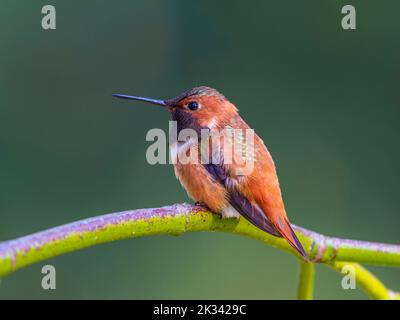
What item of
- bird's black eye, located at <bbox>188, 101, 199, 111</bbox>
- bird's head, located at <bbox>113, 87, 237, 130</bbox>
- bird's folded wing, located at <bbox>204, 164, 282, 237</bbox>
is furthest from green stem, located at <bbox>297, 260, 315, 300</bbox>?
bird's black eye, located at <bbox>188, 101, 199, 111</bbox>

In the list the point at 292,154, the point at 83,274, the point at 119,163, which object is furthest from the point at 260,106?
the point at 83,274

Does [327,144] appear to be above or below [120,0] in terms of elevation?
below

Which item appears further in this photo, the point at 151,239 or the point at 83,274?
the point at 151,239

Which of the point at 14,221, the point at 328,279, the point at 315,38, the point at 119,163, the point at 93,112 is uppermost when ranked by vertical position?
the point at 315,38

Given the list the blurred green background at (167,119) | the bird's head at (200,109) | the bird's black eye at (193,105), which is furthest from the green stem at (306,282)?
the blurred green background at (167,119)

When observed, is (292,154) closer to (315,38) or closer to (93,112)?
(315,38)

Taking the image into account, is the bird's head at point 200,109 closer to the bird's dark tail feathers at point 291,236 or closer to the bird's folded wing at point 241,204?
the bird's folded wing at point 241,204

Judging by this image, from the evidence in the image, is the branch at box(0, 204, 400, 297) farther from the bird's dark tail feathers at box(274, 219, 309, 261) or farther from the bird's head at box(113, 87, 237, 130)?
Result: the bird's head at box(113, 87, 237, 130)

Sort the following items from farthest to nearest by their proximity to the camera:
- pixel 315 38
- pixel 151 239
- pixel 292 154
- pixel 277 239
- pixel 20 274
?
1. pixel 315 38
2. pixel 292 154
3. pixel 151 239
4. pixel 20 274
5. pixel 277 239
